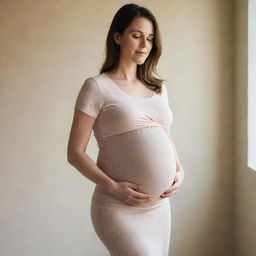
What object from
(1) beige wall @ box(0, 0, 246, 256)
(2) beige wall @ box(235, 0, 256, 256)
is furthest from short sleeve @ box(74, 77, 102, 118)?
(2) beige wall @ box(235, 0, 256, 256)

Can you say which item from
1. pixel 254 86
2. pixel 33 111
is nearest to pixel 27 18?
pixel 33 111

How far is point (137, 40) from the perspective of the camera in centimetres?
140

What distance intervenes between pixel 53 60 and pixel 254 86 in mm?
1095

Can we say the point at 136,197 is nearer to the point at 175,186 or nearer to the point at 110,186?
the point at 110,186

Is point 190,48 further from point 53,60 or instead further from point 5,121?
point 5,121

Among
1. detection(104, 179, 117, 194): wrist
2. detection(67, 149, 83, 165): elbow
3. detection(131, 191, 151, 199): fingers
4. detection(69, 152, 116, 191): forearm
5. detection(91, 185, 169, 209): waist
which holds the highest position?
detection(67, 149, 83, 165): elbow

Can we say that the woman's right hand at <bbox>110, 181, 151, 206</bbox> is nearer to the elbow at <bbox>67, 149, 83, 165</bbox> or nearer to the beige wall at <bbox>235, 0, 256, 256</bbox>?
the elbow at <bbox>67, 149, 83, 165</bbox>

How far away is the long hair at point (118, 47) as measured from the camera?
1396 mm

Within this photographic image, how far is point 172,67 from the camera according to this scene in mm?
2252

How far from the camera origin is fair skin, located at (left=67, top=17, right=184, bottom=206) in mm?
1321

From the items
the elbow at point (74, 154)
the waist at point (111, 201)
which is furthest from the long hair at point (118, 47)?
the waist at point (111, 201)

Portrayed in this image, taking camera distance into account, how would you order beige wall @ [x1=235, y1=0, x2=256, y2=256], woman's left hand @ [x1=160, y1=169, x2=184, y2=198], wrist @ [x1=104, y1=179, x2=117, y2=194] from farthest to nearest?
beige wall @ [x1=235, y1=0, x2=256, y2=256]
woman's left hand @ [x1=160, y1=169, x2=184, y2=198]
wrist @ [x1=104, y1=179, x2=117, y2=194]

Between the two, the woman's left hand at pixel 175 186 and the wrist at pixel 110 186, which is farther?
the woman's left hand at pixel 175 186

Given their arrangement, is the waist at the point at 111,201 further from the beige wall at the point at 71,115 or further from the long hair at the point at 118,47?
the beige wall at the point at 71,115
